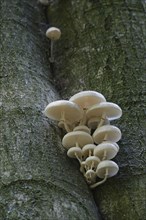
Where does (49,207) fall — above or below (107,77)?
below

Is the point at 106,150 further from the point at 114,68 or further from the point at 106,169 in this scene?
the point at 114,68

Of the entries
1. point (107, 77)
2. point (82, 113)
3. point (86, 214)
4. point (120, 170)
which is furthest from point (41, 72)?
point (86, 214)

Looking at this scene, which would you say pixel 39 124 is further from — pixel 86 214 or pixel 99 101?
pixel 86 214

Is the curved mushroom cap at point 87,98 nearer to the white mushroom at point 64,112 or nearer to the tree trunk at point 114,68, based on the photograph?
the white mushroom at point 64,112

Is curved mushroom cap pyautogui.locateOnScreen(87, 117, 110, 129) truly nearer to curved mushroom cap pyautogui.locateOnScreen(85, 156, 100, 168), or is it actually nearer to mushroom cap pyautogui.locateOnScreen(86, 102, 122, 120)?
mushroom cap pyautogui.locateOnScreen(86, 102, 122, 120)

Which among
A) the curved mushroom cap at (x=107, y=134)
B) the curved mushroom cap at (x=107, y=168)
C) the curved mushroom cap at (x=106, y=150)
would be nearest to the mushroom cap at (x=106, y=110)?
the curved mushroom cap at (x=107, y=134)

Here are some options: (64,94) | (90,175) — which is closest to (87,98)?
(90,175)
